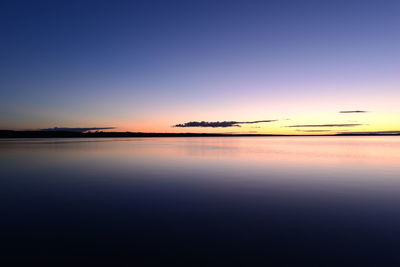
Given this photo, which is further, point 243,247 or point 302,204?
point 302,204

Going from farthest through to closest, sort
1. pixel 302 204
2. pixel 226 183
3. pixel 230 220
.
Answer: pixel 226 183 → pixel 302 204 → pixel 230 220

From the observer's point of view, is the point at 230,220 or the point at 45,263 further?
the point at 230,220

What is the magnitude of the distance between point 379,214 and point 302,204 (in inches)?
100

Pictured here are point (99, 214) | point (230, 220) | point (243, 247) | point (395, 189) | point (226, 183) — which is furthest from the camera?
point (226, 183)

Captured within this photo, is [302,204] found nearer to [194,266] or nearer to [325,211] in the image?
[325,211]

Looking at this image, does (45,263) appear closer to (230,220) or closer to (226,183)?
(230,220)

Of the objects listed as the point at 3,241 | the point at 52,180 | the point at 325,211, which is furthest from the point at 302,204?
the point at 52,180

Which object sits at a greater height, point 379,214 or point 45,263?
point 45,263

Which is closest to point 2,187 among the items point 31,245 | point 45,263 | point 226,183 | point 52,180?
point 52,180

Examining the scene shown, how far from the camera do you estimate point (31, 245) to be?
597 cm

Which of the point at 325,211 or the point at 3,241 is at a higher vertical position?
the point at 3,241

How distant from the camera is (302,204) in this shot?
9711 millimetres

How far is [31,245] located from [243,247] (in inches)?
209

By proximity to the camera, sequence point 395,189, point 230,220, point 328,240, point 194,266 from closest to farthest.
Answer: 1. point 194,266
2. point 328,240
3. point 230,220
4. point 395,189
